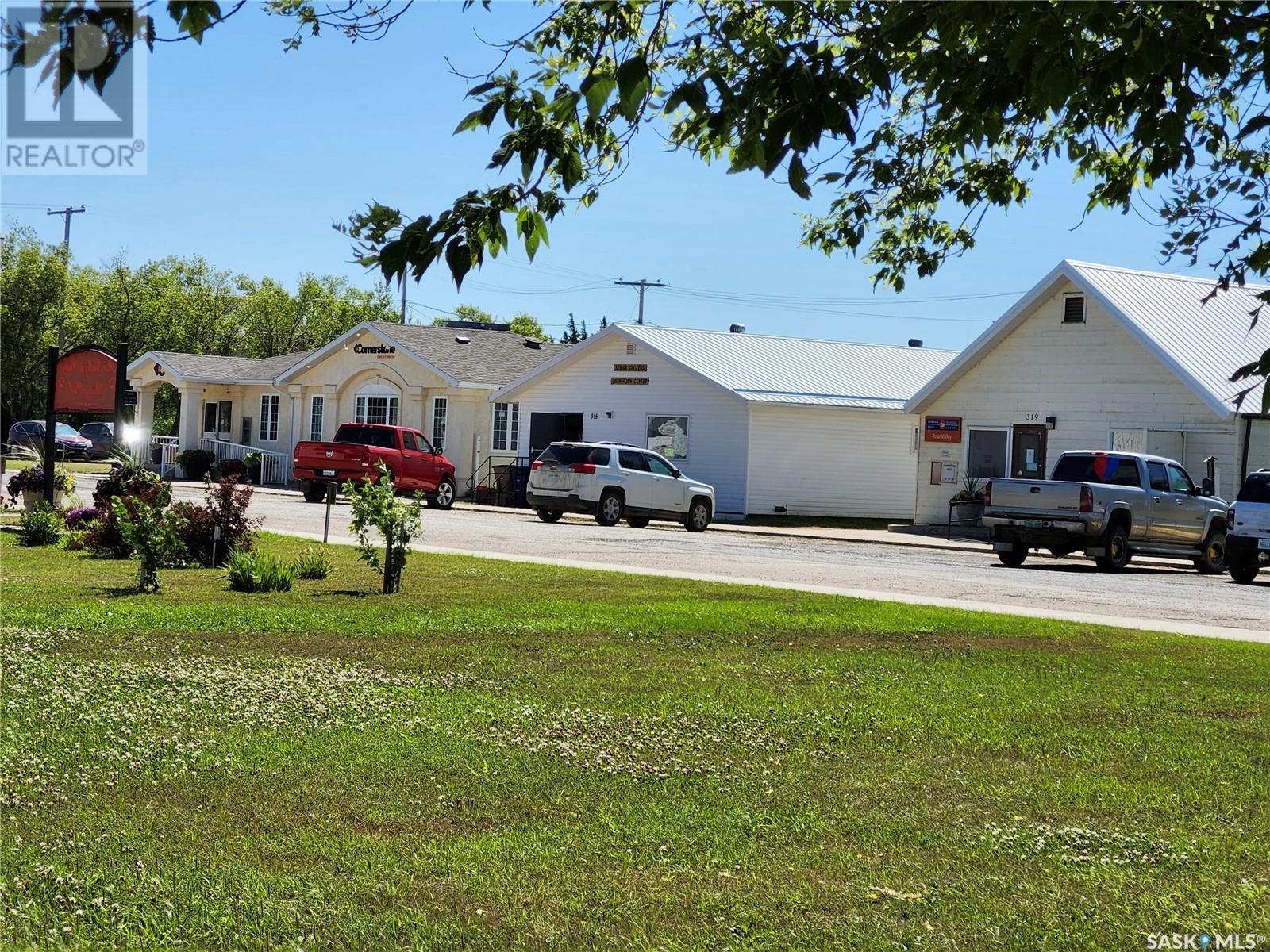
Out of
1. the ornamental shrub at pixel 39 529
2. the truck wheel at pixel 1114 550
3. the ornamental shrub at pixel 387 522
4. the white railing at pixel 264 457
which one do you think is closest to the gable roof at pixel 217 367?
the white railing at pixel 264 457

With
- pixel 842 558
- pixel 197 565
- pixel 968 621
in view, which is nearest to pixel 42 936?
pixel 968 621

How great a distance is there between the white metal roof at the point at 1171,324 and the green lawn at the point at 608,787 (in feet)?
59.2

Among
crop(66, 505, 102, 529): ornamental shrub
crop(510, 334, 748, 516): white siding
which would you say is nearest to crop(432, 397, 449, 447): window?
crop(510, 334, 748, 516): white siding

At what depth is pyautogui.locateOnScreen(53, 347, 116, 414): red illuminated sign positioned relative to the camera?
72.8 ft

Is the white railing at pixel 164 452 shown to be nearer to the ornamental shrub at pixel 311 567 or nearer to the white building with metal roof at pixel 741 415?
the white building with metal roof at pixel 741 415

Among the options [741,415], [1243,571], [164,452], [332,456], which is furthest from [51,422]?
[164,452]

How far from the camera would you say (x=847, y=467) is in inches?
1575

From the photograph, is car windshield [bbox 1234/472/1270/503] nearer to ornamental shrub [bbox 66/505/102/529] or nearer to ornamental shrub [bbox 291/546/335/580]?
ornamental shrub [bbox 291/546/335/580]

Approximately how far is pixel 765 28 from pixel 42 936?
580 cm

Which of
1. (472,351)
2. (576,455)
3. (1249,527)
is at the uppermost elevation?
(472,351)

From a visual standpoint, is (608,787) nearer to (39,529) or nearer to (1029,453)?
(39,529)

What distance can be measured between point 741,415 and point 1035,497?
15205mm

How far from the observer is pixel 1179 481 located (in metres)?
24.9

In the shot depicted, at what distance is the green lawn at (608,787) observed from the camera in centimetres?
496
